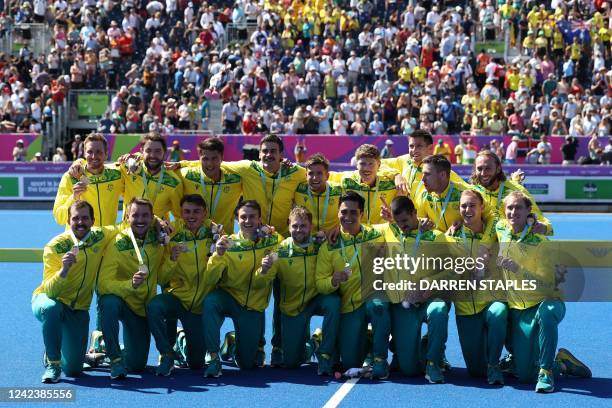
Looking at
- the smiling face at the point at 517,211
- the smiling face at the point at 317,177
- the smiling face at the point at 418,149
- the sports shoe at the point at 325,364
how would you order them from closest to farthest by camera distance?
the smiling face at the point at 517,211 < the sports shoe at the point at 325,364 < the smiling face at the point at 317,177 < the smiling face at the point at 418,149

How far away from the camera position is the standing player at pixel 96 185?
10.1m

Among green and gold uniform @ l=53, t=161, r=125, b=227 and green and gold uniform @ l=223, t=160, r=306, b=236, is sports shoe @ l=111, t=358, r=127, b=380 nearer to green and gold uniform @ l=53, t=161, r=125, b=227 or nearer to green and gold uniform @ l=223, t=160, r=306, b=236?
green and gold uniform @ l=53, t=161, r=125, b=227

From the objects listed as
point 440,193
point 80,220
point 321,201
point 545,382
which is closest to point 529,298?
point 545,382

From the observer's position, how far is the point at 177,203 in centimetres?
1012

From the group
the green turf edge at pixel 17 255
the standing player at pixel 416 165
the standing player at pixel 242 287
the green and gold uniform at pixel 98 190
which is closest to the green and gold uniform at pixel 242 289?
the standing player at pixel 242 287

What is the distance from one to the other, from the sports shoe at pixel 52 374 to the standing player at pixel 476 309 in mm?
3408

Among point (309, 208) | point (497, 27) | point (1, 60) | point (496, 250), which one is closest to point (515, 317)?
point (496, 250)

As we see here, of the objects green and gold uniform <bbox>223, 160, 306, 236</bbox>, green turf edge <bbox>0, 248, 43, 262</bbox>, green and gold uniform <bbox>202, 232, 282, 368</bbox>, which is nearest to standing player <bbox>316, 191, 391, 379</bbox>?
green and gold uniform <bbox>202, 232, 282, 368</bbox>

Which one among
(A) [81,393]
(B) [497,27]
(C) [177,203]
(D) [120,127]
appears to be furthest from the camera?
(B) [497,27]

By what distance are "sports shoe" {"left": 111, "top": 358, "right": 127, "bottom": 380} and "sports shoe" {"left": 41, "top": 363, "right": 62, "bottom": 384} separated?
0.44m

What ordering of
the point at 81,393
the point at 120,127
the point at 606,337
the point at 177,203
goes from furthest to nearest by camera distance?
the point at 120,127, the point at 606,337, the point at 177,203, the point at 81,393

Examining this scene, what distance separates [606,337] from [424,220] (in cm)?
305

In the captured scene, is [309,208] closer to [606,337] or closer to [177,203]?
[177,203]

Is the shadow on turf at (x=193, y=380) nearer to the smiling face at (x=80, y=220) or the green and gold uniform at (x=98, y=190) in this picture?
the smiling face at (x=80, y=220)
